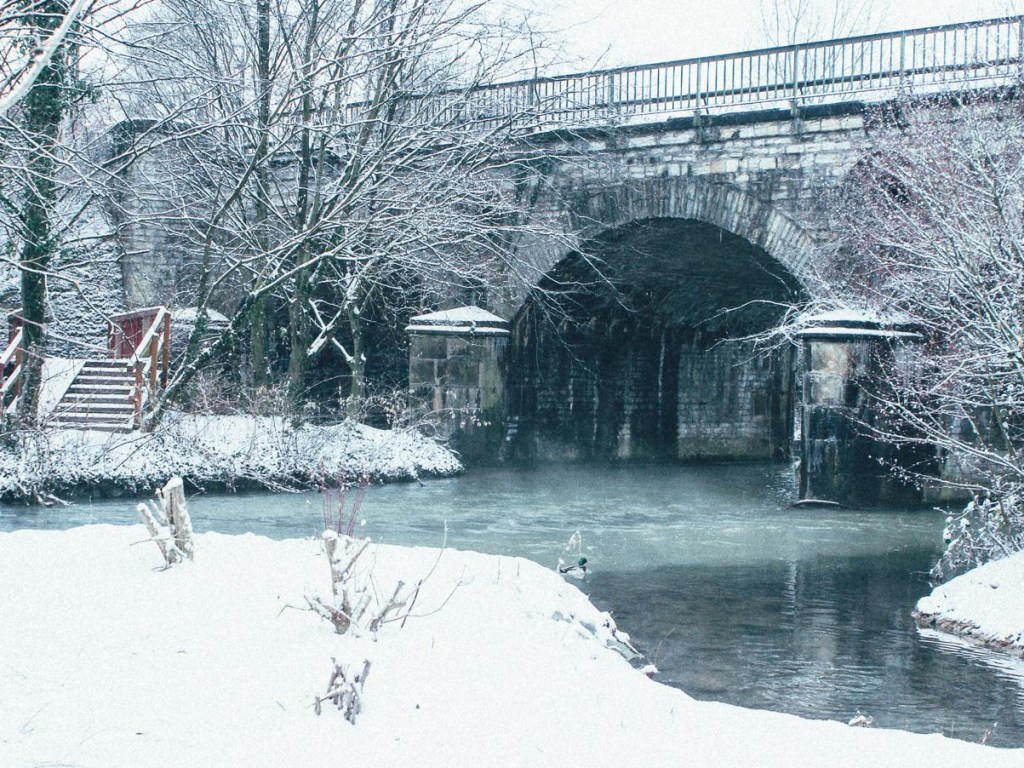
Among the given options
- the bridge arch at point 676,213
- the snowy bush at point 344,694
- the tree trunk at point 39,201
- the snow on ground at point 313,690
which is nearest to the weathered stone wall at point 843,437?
the bridge arch at point 676,213

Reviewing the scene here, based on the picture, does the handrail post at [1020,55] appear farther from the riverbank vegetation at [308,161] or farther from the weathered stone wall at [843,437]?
the riverbank vegetation at [308,161]

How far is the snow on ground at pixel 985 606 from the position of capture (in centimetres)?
763

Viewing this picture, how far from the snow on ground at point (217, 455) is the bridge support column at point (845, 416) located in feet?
19.0

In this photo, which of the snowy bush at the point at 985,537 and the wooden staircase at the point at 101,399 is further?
the wooden staircase at the point at 101,399

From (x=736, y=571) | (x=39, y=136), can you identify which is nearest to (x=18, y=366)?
(x=39, y=136)

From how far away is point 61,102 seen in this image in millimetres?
11070

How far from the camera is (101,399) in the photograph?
54.7 ft

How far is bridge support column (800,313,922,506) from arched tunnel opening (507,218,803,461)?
3.18 m

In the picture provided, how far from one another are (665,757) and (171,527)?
2.79 metres

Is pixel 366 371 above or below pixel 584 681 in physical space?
above

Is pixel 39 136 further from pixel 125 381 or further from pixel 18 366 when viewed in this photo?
pixel 125 381

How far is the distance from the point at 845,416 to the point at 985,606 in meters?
6.36

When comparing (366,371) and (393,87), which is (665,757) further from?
A: (366,371)

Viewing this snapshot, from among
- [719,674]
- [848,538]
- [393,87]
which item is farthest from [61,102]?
[848,538]
